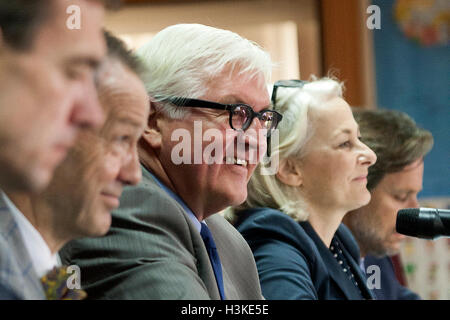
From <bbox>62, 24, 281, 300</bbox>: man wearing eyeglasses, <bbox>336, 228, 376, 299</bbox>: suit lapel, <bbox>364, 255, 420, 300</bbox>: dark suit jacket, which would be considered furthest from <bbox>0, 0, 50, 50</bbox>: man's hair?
<bbox>364, 255, 420, 300</bbox>: dark suit jacket

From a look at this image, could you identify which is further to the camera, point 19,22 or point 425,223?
point 425,223

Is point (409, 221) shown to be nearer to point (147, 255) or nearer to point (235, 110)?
point (235, 110)

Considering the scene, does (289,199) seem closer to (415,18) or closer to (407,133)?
(407,133)

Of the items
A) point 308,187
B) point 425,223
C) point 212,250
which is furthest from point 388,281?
point 212,250

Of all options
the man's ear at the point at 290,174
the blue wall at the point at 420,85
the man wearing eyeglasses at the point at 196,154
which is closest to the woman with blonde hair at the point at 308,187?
the man's ear at the point at 290,174

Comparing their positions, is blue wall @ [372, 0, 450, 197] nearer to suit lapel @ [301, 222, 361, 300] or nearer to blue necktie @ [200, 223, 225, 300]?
suit lapel @ [301, 222, 361, 300]

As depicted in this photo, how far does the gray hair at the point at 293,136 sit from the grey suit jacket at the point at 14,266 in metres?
0.58

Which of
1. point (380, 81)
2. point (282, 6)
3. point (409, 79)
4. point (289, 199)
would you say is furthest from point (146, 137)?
point (409, 79)

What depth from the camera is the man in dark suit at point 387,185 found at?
4.93 feet

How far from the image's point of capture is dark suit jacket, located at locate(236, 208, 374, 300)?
4.12 feet

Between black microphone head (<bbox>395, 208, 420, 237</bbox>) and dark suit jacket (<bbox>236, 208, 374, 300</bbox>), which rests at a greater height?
black microphone head (<bbox>395, 208, 420, 237</bbox>)

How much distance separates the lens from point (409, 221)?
111 cm

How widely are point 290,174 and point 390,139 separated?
35 cm

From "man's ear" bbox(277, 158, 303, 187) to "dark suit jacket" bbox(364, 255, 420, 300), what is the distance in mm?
381
